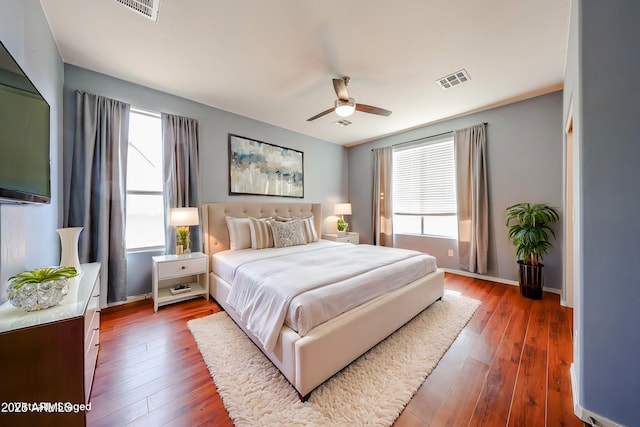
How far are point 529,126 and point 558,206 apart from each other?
3.84 ft

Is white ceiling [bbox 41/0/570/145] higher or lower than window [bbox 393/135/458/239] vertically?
higher

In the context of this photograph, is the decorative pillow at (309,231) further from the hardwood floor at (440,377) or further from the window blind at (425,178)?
the window blind at (425,178)

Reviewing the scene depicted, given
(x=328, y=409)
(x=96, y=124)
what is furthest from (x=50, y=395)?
(x=96, y=124)

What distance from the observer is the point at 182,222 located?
2.76m

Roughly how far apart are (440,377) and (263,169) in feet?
11.8

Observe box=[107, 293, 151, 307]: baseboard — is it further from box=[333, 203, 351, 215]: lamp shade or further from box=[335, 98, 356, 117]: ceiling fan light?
box=[333, 203, 351, 215]: lamp shade

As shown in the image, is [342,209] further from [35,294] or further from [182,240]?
[35,294]

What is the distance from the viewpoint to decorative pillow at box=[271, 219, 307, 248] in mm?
3248

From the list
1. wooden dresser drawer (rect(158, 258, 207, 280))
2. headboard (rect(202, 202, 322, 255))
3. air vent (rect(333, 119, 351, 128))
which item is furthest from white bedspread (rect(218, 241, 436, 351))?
air vent (rect(333, 119, 351, 128))

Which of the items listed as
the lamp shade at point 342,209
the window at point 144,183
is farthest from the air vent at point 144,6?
the lamp shade at point 342,209

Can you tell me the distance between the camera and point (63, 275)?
1256mm

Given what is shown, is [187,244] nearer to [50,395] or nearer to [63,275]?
[63,275]

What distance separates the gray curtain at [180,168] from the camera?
3.01 metres

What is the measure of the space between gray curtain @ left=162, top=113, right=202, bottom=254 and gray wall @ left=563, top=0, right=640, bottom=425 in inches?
147
